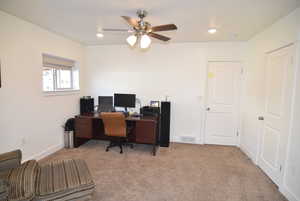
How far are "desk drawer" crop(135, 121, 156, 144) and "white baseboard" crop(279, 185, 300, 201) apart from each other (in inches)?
80.9

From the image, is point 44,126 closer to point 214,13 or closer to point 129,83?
point 129,83

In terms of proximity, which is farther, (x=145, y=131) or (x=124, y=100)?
(x=124, y=100)

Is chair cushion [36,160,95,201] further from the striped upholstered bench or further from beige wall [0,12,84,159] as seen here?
beige wall [0,12,84,159]

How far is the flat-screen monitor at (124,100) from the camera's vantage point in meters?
3.73

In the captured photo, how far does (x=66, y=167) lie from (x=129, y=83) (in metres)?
2.52

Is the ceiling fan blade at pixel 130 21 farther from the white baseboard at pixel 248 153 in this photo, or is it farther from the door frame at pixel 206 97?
the white baseboard at pixel 248 153

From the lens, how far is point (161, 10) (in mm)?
2158

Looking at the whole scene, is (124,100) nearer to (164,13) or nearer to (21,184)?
(164,13)

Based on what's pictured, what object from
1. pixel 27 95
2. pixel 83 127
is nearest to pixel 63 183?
pixel 27 95

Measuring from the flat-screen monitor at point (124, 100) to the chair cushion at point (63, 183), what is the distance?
1987 mm

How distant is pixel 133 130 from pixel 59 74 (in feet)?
6.86

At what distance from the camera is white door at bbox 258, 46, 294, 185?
2.15 meters

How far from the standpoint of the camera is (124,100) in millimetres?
3781

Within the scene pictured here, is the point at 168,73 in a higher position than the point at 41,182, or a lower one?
higher
